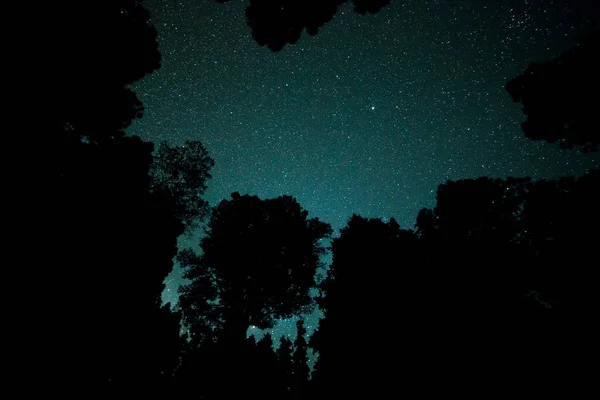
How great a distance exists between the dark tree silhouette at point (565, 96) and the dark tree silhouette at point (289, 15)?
15.4 ft

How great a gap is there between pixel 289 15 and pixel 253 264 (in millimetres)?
14800

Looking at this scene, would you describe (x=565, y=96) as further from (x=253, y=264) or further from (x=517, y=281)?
(x=253, y=264)

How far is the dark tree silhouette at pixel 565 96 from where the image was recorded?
6379mm

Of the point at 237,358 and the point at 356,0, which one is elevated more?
the point at 356,0

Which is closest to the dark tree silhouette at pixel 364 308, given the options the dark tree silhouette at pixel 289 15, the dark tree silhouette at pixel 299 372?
the dark tree silhouette at pixel 299 372

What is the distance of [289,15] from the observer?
18.3 feet

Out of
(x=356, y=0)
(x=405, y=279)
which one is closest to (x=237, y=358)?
(x=405, y=279)

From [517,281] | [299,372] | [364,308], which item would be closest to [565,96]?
[517,281]

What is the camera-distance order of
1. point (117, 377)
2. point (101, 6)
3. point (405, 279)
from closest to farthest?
point (101, 6) → point (117, 377) → point (405, 279)

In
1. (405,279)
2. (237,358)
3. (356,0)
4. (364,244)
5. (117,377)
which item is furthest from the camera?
(364,244)

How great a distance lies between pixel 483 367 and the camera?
28.8ft

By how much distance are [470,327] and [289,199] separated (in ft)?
42.6

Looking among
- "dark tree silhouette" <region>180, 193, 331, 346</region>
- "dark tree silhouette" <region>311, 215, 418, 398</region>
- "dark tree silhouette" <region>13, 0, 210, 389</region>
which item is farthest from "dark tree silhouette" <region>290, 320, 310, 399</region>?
"dark tree silhouette" <region>180, 193, 331, 346</region>

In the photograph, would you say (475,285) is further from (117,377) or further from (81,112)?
(81,112)
